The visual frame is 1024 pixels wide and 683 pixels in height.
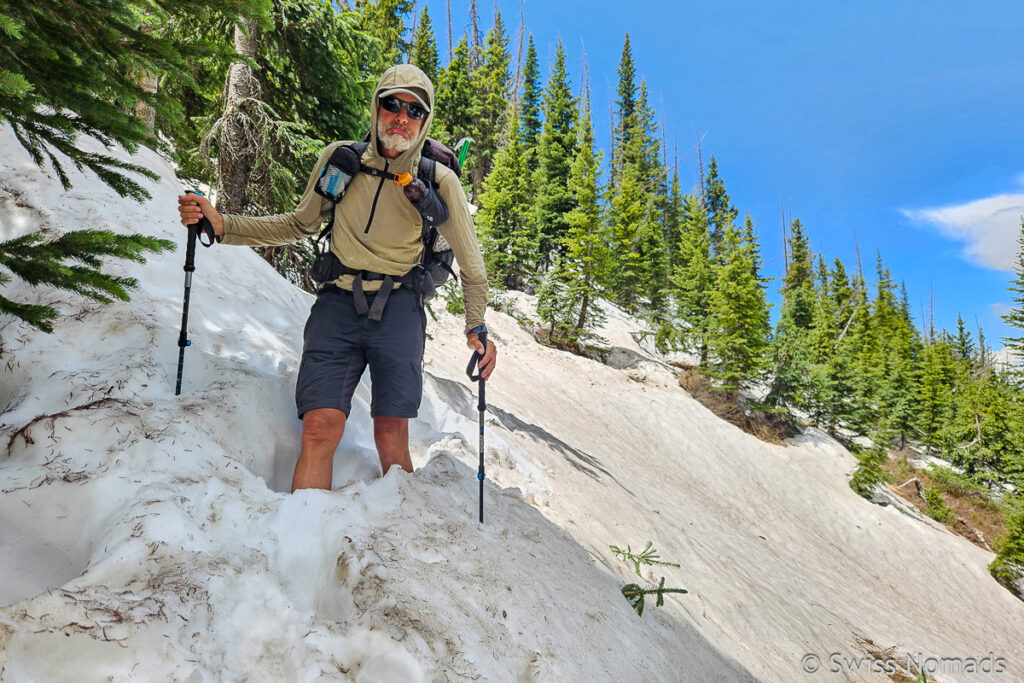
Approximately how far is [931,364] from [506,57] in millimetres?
41398

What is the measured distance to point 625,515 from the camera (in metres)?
6.19

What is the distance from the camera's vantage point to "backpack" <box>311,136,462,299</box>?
3.10 m

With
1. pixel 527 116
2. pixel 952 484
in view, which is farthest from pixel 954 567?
pixel 527 116

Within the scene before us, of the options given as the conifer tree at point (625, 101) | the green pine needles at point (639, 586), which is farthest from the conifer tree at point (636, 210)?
the green pine needles at point (639, 586)

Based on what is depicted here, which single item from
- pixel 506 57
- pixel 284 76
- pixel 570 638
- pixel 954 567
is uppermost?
pixel 506 57

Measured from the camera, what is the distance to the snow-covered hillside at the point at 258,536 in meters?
1.76

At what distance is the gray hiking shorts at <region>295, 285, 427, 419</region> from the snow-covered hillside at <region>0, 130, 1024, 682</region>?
493 millimetres

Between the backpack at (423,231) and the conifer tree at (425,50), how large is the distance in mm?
41716

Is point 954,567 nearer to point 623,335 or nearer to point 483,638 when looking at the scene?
point 623,335

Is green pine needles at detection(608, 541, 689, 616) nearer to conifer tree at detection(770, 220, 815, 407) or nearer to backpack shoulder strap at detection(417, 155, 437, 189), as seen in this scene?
backpack shoulder strap at detection(417, 155, 437, 189)

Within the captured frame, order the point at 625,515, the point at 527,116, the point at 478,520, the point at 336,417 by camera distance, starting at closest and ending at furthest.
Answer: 1. the point at 336,417
2. the point at 478,520
3. the point at 625,515
4. the point at 527,116

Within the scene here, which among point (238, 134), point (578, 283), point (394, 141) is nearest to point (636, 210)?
point (578, 283)

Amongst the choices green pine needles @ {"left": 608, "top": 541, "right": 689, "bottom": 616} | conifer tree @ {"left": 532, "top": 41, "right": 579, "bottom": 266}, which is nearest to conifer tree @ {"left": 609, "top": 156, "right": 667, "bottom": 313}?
conifer tree @ {"left": 532, "top": 41, "right": 579, "bottom": 266}

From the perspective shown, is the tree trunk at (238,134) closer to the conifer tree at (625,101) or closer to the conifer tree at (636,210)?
the conifer tree at (636,210)
